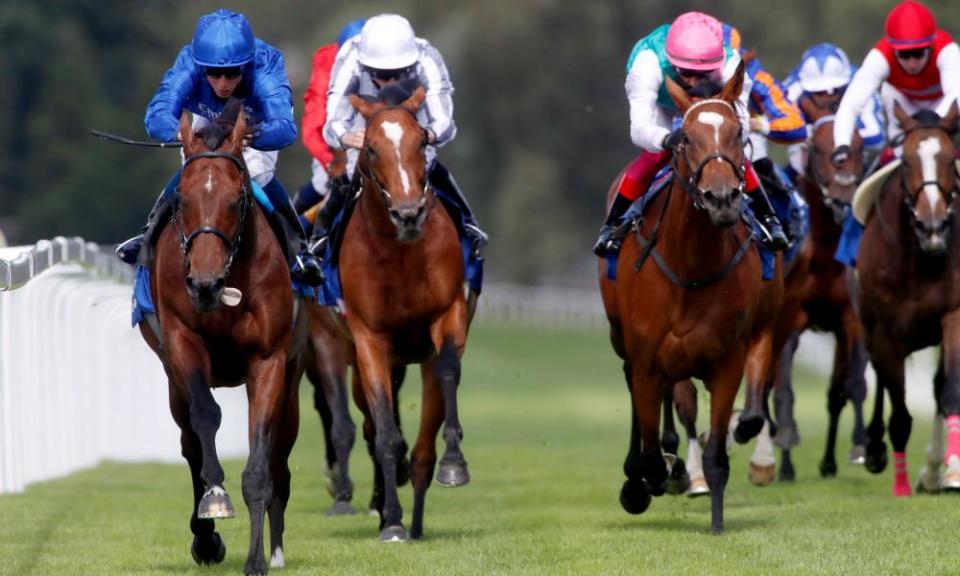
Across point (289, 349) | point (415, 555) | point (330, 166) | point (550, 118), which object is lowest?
point (415, 555)

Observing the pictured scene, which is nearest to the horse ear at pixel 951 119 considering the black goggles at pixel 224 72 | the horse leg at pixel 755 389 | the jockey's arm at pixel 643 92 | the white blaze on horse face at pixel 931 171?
the white blaze on horse face at pixel 931 171

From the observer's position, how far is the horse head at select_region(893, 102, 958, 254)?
36.5 feet

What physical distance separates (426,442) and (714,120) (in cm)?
256

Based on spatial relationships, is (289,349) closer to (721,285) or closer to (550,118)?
(721,285)

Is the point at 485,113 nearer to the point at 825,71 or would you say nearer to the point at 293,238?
the point at 825,71

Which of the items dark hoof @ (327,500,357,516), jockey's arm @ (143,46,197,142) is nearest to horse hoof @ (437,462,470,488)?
jockey's arm @ (143,46,197,142)

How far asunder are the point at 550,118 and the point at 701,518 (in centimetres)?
4134

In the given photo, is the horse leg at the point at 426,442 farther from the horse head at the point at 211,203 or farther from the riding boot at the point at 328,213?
the horse head at the point at 211,203

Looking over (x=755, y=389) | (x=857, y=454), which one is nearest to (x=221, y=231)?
(x=755, y=389)

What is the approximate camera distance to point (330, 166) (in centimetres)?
1289

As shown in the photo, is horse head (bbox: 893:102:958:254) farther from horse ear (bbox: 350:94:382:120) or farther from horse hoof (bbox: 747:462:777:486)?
horse ear (bbox: 350:94:382:120)

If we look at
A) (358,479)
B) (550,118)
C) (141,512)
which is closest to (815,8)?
(550,118)

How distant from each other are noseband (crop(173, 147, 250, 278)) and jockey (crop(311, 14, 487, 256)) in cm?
194

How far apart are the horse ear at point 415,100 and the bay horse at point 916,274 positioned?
8.90 ft
